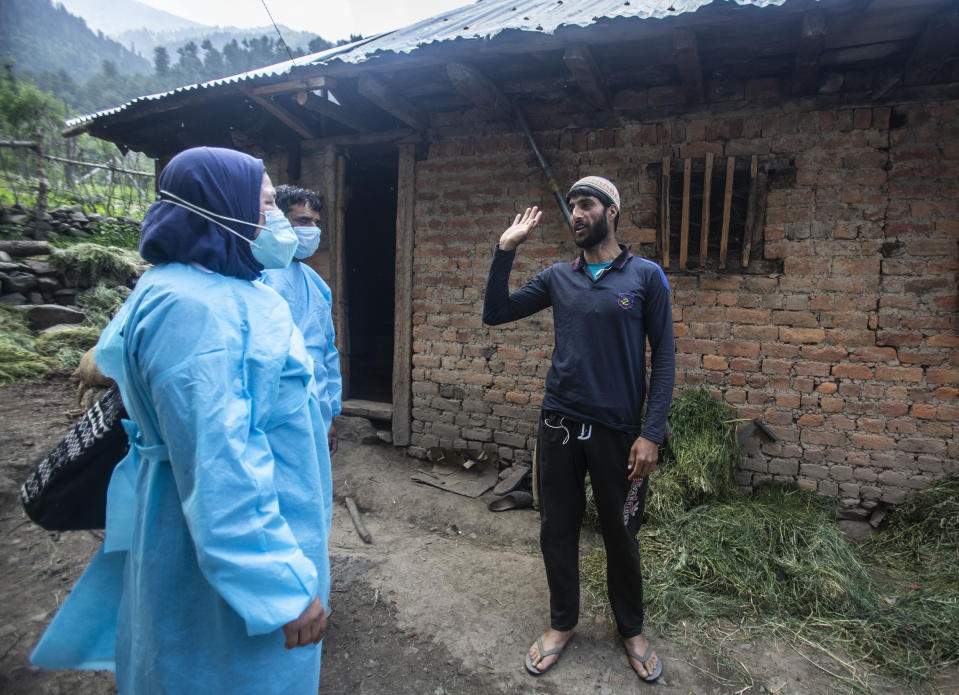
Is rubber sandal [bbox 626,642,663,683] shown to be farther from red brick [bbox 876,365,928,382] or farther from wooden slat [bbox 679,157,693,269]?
wooden slat [bbox 679,157,693,269]

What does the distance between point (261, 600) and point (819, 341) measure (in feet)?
12.4

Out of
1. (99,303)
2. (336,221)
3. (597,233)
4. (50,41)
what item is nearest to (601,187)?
(597,233)

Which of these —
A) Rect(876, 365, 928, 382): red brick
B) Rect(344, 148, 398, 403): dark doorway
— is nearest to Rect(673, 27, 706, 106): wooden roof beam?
Rect(876, 365, 928, 382): red brick

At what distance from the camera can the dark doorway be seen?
6371 millimetres

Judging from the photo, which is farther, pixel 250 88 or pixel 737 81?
pixel 250 88

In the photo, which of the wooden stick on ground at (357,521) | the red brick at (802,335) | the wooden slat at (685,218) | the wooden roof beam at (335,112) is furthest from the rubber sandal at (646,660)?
the wooden roof beam at (335,112)

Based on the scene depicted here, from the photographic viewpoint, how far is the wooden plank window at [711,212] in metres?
3.68

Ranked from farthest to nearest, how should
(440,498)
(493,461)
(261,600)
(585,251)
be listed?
(493,461) → (440,498) → (585,251) → (261,600)

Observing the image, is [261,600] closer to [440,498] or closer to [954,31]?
[440,498]

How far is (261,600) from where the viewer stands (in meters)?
1.10

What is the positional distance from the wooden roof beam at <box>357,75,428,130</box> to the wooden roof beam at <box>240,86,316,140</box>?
0.83 m

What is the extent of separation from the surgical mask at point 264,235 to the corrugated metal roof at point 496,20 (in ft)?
7.34

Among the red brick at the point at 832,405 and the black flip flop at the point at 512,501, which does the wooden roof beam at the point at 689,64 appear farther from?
the black flip flop at the point at 512,501

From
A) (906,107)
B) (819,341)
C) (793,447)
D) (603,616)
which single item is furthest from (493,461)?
(906,107)
